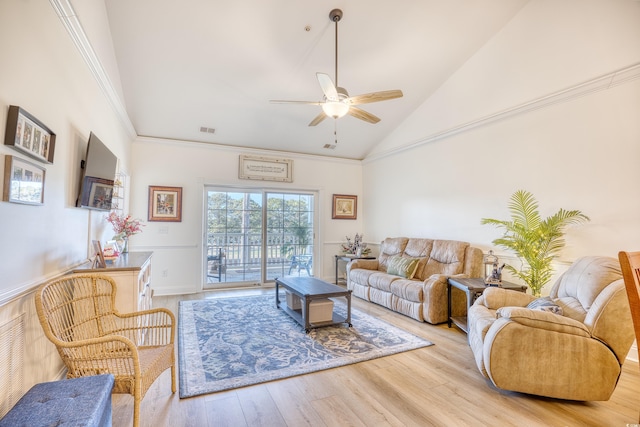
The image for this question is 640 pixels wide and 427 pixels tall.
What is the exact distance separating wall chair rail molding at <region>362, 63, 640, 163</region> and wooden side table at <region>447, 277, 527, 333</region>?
2111 millimetres

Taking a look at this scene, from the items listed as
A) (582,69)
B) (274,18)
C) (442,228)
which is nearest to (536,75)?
(582,69)

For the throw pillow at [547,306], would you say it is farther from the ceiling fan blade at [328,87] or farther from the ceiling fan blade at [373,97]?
the ceiling fan blade at [328,87]

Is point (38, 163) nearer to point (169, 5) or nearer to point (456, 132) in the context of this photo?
point (169, 5)

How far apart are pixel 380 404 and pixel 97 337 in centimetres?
200

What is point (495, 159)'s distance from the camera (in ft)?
13.4

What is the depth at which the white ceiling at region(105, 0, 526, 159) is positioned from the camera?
10.7ft

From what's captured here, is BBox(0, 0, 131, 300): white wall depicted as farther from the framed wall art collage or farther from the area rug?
the area rug

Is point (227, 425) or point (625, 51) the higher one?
point (625, 51)

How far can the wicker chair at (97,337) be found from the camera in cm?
168

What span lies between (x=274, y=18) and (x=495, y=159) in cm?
328

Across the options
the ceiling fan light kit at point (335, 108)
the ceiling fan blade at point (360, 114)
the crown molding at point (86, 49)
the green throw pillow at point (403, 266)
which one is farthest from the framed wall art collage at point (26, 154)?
the green throw pillow at point (403, 266)

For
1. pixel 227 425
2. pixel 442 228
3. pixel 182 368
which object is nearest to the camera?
pixel 227 425

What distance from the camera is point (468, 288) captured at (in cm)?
332

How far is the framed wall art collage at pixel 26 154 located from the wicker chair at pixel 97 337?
555 mm
